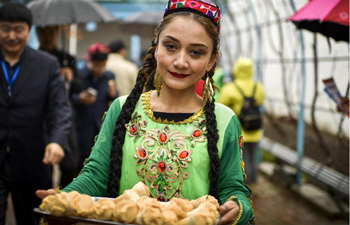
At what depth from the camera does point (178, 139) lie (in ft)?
6.84

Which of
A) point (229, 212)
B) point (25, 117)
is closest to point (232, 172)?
point (229, 212)

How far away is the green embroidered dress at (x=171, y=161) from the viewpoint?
2051 millimetres

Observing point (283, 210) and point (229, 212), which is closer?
point (229, 212)

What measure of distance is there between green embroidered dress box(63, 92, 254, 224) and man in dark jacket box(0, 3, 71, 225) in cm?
152

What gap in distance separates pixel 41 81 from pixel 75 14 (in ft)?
6.92

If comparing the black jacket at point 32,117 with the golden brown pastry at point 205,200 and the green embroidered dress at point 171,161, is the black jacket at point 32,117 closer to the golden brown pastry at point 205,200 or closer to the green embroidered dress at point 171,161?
the green embroidered dress at point 171,161

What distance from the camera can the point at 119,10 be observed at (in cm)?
1845

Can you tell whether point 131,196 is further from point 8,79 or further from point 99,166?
point 8,79

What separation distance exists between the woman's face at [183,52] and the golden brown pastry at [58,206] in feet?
2.34

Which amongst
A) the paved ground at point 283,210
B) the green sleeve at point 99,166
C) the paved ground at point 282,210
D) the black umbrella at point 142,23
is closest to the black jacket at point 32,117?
the green sleeve at point 99,166

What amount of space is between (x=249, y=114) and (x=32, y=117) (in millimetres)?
3266

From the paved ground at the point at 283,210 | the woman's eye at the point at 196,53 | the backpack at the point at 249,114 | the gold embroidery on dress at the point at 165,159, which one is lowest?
the paved ground at the point at 283,210

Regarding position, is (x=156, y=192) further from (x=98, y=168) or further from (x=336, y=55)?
(x=336, y=55)

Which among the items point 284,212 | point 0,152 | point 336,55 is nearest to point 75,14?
point 0,152
